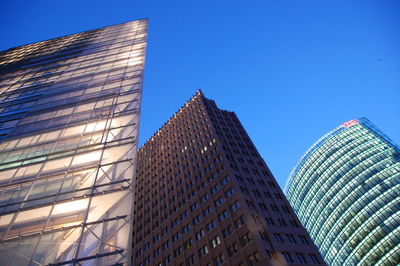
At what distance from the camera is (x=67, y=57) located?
36.3 meters

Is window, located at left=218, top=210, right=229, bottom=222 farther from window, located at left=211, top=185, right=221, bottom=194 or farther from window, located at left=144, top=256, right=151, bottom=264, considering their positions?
window, located at left=144, top=256, right=151, bottom=264

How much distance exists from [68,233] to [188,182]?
151 ft

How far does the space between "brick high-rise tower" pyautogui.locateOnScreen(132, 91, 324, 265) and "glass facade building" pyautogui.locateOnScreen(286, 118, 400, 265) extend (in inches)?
1805

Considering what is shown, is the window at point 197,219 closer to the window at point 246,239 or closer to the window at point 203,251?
the window at point 203,251

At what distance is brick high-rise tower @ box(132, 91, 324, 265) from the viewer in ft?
127

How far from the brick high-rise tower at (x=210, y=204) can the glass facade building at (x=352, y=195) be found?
150 ft

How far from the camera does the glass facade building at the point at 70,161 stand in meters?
11.6

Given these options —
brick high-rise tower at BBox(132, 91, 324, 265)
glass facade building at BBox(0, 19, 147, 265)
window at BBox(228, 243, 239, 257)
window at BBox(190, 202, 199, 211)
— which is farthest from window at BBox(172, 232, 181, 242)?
glass facade building at BBox(0, 19, 147, 265)

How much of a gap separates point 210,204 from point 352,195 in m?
65.2

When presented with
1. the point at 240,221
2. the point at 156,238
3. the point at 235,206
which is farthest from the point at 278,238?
the point at 156,238

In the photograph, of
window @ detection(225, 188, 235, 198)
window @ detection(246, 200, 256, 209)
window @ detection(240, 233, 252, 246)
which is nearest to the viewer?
window @ detection(240, 233, 252, 246)

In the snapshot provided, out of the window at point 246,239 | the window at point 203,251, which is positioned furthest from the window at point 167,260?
the window at point 246,239

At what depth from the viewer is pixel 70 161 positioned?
16.5 m

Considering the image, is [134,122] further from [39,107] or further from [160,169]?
[160,169]
